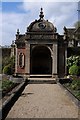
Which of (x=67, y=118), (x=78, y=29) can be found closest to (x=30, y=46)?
(x=78, y=29)

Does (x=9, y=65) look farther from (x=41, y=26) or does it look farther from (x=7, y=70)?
(x=41, y=26)

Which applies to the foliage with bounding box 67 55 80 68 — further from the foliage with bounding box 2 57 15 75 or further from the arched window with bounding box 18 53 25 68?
the foliage with bounding box 2 57 15 75

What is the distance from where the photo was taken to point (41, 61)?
40406 millimetres

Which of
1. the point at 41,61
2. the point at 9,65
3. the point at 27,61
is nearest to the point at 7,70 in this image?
the point at 9,65

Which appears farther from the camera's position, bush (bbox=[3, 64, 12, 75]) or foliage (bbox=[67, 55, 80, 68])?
bush (bbox=[3, 64, 12, 75])

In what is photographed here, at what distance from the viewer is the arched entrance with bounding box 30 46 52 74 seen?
39688 millimetres

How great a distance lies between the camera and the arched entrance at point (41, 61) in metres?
39.7

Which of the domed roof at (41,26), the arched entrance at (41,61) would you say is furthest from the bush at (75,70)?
the arched entrance at (41,61)

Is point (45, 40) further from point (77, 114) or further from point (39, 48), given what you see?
point (77, 114)

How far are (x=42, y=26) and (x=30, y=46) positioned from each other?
2.78 metres

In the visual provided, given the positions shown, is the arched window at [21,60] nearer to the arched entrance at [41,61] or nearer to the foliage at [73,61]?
the arched entrance at [41,61]

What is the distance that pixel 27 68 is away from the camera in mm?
35844

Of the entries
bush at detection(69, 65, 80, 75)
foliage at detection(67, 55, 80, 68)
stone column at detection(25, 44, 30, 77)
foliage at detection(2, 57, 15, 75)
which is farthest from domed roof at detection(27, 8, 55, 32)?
bush at detection(69, 65, 80, 75)

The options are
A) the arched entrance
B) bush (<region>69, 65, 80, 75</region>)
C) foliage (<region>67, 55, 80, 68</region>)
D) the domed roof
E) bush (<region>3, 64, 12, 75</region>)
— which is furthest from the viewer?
the arched entrance
